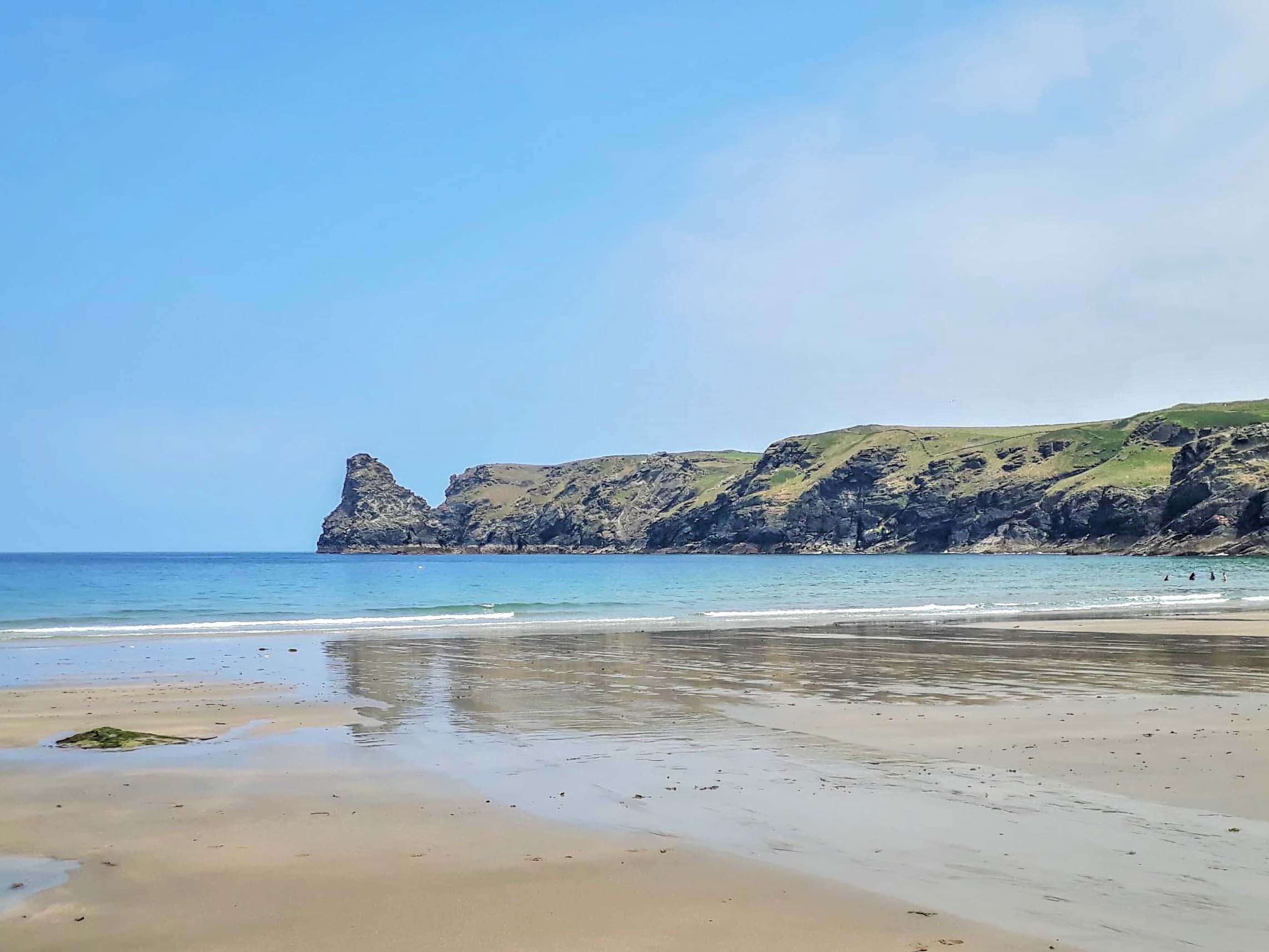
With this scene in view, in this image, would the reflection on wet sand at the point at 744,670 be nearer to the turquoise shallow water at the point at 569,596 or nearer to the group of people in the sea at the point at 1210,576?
the turquoise shallow water at the point at 569,596

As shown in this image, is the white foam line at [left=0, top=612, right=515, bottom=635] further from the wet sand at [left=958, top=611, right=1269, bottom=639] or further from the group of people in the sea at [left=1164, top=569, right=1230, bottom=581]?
the group of people in the sea at [left=1164, top=569, right=1230, bottom=581]

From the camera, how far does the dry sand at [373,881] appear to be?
256 inches

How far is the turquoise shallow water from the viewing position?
44188mm

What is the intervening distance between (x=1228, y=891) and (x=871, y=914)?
2560mm

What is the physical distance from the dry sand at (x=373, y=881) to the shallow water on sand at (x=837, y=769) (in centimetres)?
51

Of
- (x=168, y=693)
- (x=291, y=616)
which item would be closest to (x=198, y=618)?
(x=291, y=616)

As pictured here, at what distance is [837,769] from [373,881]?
5899mm

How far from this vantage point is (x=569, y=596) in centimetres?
7025

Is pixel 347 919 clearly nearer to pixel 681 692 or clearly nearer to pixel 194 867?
pixel 194 867

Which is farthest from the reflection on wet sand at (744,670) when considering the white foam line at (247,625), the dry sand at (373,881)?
the white foam line at (247,625)

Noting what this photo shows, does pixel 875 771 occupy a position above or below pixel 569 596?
above

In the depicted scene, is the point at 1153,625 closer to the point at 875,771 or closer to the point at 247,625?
the point at 875,771

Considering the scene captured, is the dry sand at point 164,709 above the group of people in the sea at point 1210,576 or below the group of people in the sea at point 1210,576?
above

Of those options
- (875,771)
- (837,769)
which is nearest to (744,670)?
(837,769)
